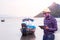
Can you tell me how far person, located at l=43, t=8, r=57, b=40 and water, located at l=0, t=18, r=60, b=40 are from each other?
6cm

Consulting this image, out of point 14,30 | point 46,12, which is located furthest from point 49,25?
point 14,30

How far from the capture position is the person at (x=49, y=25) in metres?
1.71

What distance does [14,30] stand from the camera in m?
1.72

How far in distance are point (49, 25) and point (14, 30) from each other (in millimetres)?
496

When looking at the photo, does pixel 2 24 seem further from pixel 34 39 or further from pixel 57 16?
pixel 57 16

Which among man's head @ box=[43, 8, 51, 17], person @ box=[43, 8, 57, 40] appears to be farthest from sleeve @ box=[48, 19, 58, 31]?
man's head @ box=[43, 8, 51, 17]

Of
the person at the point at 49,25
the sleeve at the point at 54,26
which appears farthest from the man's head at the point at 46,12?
the sleeve at the point at 54,26

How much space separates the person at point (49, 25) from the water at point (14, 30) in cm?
6

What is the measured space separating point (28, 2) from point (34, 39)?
529 mm

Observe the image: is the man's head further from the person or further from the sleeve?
the sleeve

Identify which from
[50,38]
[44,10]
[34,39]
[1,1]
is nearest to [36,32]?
[34,39]

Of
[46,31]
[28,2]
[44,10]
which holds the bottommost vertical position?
[46,31]

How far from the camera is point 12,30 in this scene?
1.72 m

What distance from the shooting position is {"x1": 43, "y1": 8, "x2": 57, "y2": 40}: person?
1.71 meters
